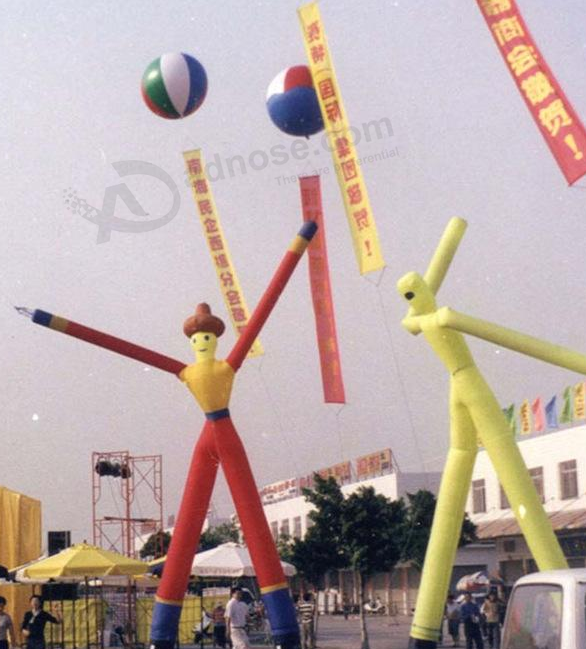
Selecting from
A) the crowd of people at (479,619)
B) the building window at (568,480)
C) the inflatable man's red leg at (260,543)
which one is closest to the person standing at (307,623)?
the crowd of people at (479,619)

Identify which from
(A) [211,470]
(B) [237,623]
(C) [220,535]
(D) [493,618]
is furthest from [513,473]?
(C) [220,535]

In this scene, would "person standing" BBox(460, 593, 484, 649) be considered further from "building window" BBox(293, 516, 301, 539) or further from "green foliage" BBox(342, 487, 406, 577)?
"building window" BBox(293, 516, 301, 539)

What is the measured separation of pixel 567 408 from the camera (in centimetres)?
4281

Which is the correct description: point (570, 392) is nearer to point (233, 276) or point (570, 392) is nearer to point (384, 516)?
point (384, 516)

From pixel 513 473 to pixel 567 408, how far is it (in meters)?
28.7

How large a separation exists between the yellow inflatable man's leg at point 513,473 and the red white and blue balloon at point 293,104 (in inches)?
201

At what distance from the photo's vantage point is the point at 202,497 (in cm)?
1642

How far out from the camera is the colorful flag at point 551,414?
43969 millimetres

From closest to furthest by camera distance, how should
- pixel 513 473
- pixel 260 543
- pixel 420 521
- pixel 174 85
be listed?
pixel 513 473, pixel 260 543, pixel 174 85, pixel 420 521

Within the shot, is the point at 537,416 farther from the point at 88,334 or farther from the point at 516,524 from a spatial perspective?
the point at 88,334

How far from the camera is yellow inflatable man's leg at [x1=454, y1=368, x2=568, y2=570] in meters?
14.7

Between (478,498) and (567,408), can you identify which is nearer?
(567,408)

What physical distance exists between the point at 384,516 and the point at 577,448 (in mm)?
15026

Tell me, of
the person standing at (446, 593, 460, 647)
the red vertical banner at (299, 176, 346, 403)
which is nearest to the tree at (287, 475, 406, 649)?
the person standing at (446, 593, 460, 647)
